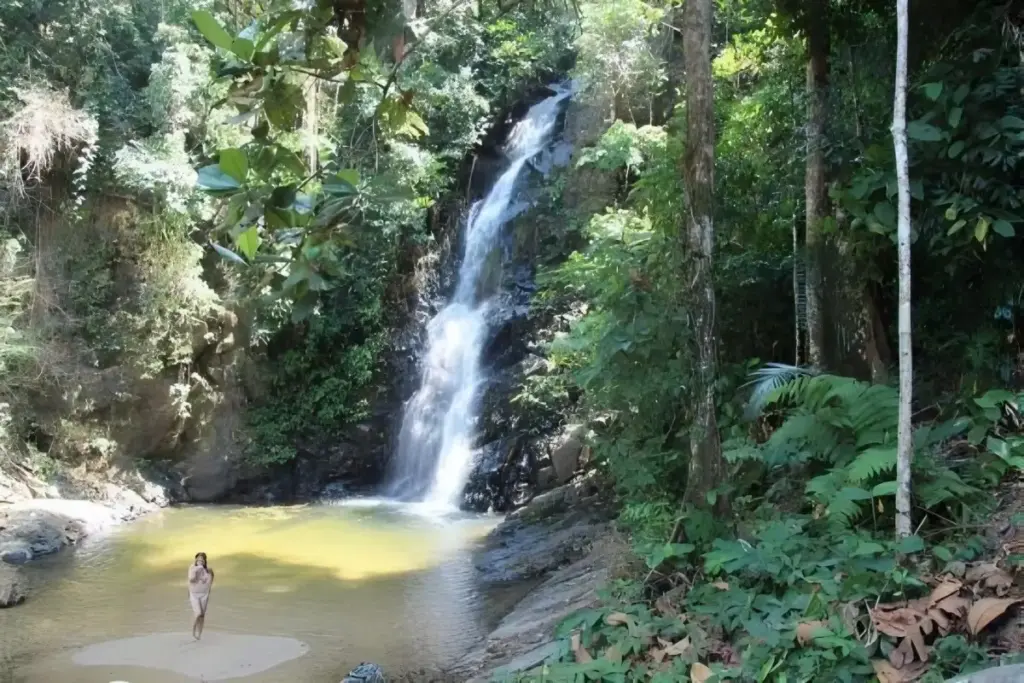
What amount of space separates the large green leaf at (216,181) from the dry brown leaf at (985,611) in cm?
359

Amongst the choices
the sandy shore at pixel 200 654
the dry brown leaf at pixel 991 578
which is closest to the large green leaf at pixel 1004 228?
the dry brown leaf at pixel 991 578

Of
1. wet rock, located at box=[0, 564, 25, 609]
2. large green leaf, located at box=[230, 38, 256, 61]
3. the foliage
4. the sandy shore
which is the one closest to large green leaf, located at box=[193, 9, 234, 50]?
large green leaf, located at box=[230, 38, 256, 61]

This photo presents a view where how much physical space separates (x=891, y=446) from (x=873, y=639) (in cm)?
140

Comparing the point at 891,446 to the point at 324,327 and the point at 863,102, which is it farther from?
the point at 324,327

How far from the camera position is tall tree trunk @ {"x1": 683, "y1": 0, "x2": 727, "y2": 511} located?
5258mm

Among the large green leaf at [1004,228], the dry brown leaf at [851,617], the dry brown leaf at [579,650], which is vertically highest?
the large green leaf at [1004,228]

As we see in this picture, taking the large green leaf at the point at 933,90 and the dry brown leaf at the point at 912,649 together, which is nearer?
the dry brown leaf at the point at 912,649

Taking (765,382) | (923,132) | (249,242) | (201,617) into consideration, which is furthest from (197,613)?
(923,132)

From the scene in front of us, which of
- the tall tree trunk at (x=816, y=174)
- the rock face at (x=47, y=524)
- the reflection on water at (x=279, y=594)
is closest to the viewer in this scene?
the tall tree trunk at (x=816, y=174)

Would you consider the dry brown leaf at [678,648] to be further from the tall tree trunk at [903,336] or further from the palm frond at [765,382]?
the palm frond at [765,382]

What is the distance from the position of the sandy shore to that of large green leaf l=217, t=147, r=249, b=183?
6.22 m

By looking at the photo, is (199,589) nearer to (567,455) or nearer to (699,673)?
(699,673)

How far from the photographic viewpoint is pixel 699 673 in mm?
4125

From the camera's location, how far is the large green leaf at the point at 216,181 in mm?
2232
